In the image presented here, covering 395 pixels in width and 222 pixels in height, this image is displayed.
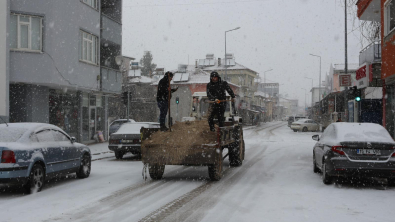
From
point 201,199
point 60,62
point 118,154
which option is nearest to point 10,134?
point 201,199

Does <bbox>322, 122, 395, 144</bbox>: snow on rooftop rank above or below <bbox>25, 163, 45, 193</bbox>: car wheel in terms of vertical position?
above

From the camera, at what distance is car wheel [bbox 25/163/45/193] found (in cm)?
864

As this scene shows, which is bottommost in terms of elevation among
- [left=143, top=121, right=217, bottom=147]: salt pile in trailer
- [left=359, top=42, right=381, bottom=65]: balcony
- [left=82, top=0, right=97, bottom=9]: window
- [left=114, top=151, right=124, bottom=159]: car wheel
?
[left=114, top=151, right=124, bottom=159]: car wheel

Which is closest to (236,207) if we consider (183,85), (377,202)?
(377,202)

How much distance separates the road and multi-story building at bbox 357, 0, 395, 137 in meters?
6.87

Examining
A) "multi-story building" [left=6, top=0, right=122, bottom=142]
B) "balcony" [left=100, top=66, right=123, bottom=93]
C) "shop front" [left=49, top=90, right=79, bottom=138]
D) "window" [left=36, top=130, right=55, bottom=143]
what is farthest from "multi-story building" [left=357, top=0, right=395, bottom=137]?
"shop front" [left=49, top=90, right=79, bottom=138]

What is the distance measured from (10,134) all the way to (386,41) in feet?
45.4

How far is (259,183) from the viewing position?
10094 mm

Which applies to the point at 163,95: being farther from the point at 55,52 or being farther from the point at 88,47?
the point at 88,47

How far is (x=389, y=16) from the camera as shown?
16.0 meters

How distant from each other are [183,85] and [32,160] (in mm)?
51766

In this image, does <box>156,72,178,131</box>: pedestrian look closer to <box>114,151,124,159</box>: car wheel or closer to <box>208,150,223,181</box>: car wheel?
<box>208,150,223,181</box>: car wheel

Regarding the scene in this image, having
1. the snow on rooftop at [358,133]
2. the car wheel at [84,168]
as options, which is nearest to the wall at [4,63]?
the car wheel at [84,168]

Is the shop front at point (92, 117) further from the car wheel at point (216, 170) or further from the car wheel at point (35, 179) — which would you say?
the car wheel at point (216, 170)
